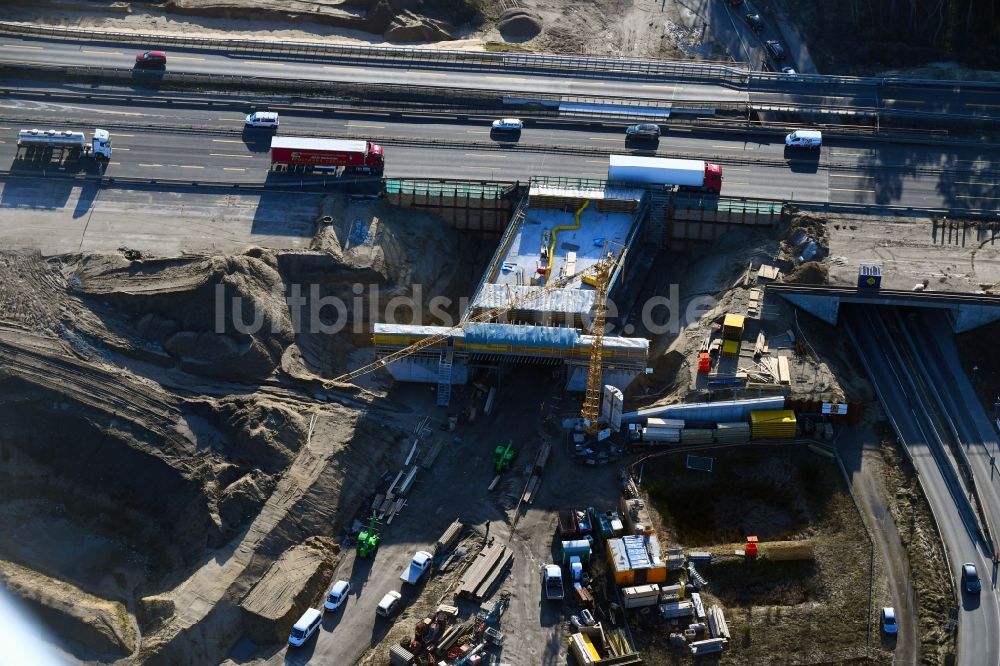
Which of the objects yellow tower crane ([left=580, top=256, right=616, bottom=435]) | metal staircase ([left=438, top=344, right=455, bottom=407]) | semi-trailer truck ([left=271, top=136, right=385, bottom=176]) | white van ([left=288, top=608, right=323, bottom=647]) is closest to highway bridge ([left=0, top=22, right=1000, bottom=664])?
semi-trailer truck ([left=271, top=136, right=385, bottom=176])

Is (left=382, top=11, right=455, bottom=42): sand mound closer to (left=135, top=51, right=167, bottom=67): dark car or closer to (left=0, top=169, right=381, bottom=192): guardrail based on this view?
(left=135, top=51, right=167, bottom=67): dark car

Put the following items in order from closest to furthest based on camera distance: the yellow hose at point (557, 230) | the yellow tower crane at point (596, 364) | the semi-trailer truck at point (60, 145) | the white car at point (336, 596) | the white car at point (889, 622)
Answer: the white car at point (889, 622), the white car at point (336, 596), the yellow tower crane at point (596, 364), the yellow hose at point (557, 230), the semi-trailer truck at point (60, 145)

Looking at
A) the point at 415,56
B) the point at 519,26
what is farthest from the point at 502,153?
the point at 519,26

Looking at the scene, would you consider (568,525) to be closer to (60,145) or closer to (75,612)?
(75,612)

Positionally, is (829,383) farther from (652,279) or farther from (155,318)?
(155,318)

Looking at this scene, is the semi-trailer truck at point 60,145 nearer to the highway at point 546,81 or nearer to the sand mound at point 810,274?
the highway at point 546,81

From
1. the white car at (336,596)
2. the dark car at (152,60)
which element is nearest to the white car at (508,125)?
the dark car at (152,60)

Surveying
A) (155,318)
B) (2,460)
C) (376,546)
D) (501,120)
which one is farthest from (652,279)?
(2,460)
